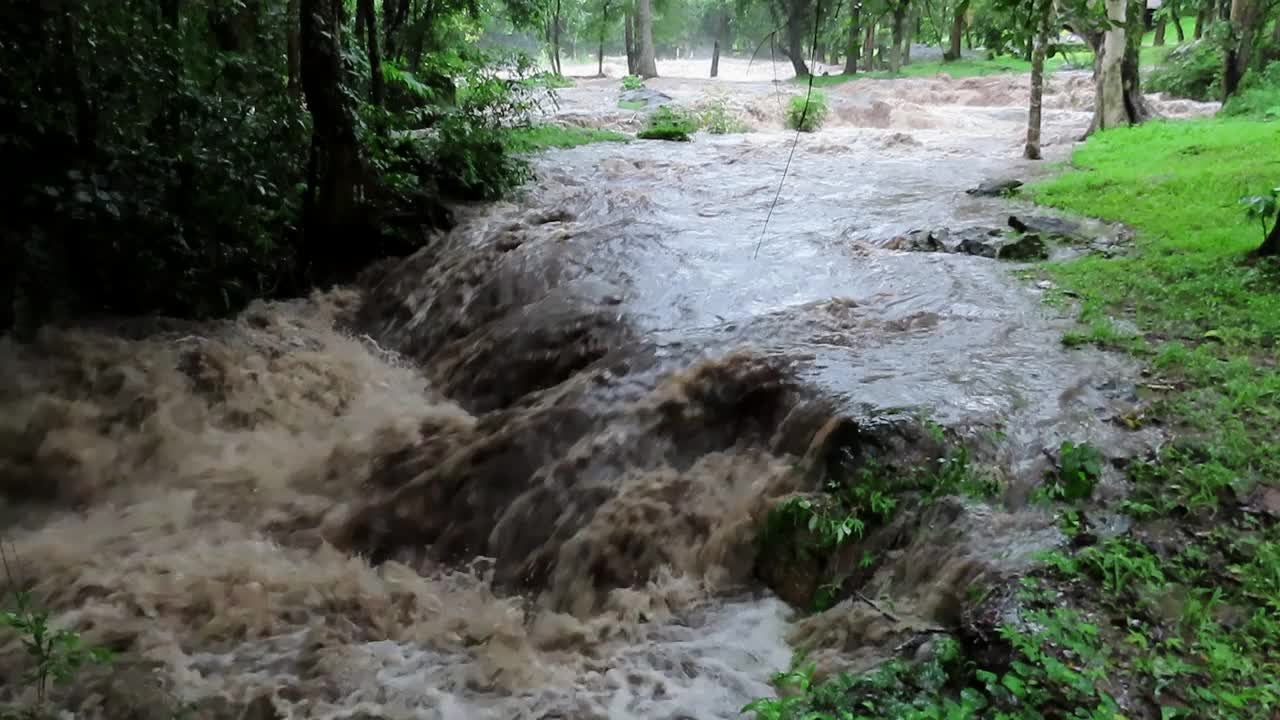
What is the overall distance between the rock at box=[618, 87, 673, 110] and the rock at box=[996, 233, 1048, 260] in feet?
52.7

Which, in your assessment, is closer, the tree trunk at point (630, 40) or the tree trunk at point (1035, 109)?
the tree trunk at point (1035, 109)

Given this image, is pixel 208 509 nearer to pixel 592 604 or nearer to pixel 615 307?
pixel 592 604

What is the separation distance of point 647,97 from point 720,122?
5229 millimetres

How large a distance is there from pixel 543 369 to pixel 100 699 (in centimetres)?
406

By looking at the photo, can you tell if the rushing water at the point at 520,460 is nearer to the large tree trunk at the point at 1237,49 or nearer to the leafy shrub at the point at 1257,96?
the leafy shrub at the point at 1257,96

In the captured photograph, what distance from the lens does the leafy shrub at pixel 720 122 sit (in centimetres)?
2047

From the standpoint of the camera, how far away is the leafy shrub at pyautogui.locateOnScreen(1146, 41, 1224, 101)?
842 inches

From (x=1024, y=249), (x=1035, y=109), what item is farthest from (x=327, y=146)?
(x=1035, y=109)

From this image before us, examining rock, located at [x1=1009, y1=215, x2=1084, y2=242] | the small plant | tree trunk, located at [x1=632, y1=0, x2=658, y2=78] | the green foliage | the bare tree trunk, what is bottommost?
the small plant

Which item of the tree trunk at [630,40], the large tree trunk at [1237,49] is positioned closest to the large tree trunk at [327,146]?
the large tree trunk at [1237,49]

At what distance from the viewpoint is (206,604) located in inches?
177

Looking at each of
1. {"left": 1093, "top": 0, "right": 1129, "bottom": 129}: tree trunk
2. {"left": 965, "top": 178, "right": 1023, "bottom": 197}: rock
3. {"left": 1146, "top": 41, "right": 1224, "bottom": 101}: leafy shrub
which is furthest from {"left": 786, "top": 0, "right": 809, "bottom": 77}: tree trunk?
{"left": 965, "top": 178, "right": 1023, "bottom": 197}: rock

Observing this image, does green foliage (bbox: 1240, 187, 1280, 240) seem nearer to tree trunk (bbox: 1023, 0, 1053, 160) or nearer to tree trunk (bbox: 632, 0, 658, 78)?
tree trunk (bbox: 1023, 0, 1053, 160)

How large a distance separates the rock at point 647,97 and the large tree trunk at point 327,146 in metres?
15.1
